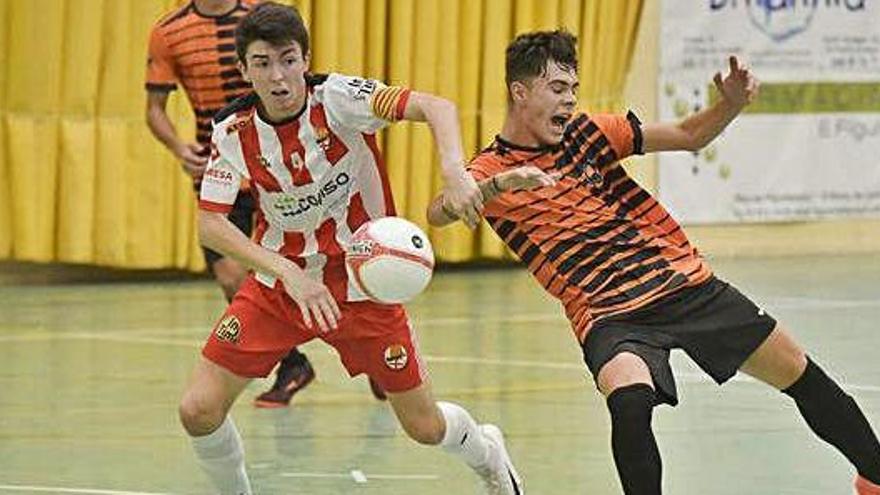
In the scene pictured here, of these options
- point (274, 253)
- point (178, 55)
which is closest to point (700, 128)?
point (274, 253)

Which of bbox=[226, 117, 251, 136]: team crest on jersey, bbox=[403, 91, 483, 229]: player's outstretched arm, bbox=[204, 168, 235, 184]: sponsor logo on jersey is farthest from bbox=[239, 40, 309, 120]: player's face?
bbox=[403, 91, 483, 229]: player's outstretched arm

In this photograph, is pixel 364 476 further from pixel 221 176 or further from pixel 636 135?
pixel 636 135

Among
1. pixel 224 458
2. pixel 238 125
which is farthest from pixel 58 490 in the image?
pixel 238 125

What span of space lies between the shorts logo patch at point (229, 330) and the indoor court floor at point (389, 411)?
1045 mm

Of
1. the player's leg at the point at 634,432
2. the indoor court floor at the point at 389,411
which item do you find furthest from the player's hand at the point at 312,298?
the indoor court floor at the point at 389,411

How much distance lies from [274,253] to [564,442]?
8.05ft

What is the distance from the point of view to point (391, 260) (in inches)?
256

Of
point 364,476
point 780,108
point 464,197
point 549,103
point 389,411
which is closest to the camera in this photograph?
point 464,197

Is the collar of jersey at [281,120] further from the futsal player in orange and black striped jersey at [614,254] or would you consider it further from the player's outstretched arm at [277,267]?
the futsal player in orange and black striped jersey at [614,254]

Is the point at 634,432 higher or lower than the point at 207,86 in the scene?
lower

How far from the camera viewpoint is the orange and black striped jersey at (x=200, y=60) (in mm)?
10164

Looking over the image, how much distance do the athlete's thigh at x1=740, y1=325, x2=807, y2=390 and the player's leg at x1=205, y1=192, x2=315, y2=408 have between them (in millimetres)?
3490

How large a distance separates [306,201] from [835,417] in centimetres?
171

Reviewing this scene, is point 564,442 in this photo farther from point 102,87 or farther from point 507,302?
point 102,87
